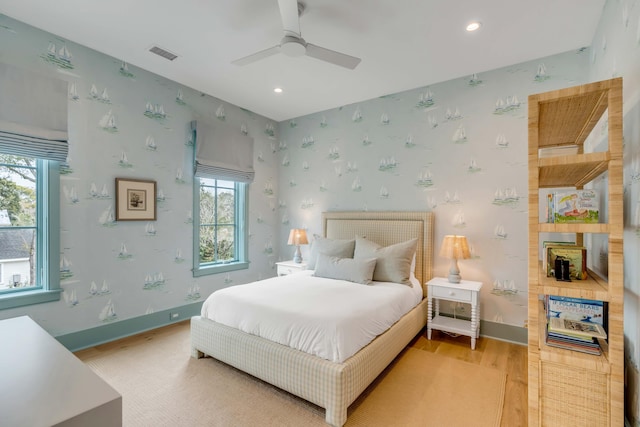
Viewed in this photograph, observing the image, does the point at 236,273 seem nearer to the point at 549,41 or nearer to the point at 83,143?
the point at 83,143

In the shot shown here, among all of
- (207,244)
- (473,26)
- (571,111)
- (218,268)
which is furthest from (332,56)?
(218,268)

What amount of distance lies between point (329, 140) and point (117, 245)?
2936mm

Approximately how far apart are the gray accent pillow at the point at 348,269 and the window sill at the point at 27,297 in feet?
8.03

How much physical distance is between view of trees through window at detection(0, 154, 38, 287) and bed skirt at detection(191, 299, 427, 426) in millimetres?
1553

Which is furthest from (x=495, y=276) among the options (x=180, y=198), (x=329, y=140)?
(x=180, y=198)

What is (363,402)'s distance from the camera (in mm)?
2156

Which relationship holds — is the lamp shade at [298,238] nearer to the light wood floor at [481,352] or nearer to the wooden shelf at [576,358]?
the light wood floor at [481,352]

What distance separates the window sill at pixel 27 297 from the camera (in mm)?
Result: 2510

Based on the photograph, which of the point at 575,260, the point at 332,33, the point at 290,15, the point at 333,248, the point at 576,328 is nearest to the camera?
the point at 576,328

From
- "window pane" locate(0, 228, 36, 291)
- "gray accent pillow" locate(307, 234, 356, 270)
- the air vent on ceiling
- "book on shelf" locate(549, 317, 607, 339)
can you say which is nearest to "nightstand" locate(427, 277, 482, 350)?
"gray accent pillow" locate(307, 234, 356, 270)

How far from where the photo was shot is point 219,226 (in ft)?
14.1

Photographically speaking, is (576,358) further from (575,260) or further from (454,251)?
(454,251)

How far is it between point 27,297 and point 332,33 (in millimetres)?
3404

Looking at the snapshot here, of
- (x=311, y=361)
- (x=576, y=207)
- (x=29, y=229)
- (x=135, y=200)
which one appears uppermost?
(x=135, y=200)
